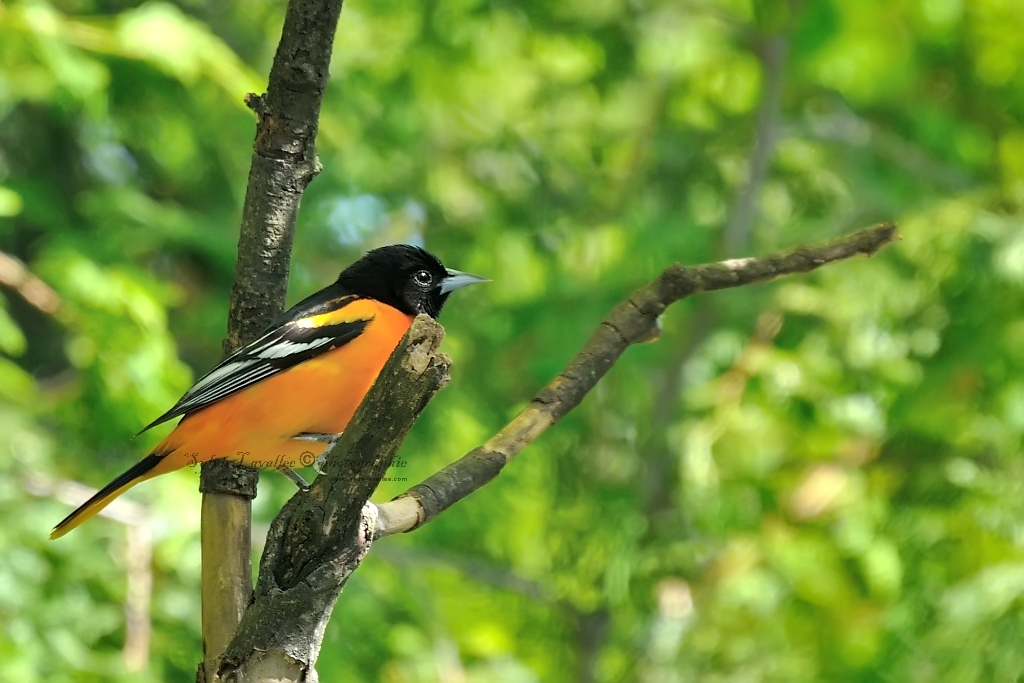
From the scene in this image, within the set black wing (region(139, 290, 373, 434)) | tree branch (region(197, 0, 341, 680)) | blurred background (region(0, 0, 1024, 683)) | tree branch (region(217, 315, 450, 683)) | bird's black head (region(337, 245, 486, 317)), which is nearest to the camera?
tree branch (region(217, 315, 450, 683))

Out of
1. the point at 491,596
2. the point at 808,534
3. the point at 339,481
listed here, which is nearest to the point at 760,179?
the point at 808,534

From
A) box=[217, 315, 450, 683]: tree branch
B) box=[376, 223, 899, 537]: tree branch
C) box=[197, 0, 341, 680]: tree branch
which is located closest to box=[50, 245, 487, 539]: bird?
box=[197, 0, 341, 680]: tree branch

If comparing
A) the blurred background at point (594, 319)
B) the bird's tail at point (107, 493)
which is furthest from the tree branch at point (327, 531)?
the blurred background at point (594, 319)

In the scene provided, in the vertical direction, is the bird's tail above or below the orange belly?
below

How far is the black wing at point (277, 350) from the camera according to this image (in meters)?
2.73

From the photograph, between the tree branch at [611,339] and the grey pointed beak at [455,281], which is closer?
the tree branch at [611,339]

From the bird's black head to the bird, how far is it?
0.19 metres

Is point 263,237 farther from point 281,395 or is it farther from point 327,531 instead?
point 327,531

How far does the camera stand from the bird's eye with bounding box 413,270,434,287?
11.5 feet

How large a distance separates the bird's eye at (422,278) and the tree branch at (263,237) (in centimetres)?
97

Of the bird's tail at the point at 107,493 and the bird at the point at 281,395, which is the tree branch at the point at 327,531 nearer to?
the bird at the point at 281,395

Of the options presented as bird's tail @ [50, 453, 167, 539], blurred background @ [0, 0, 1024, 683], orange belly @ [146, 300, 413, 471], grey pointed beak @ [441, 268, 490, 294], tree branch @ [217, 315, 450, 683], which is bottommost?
tree branch @ [217, 315, 450, 683]

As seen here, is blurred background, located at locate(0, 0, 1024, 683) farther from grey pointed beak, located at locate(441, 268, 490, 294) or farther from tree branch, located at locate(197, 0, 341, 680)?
tree branch, located at locate(197, 0, 341, 680)

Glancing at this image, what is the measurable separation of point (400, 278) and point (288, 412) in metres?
0.74
